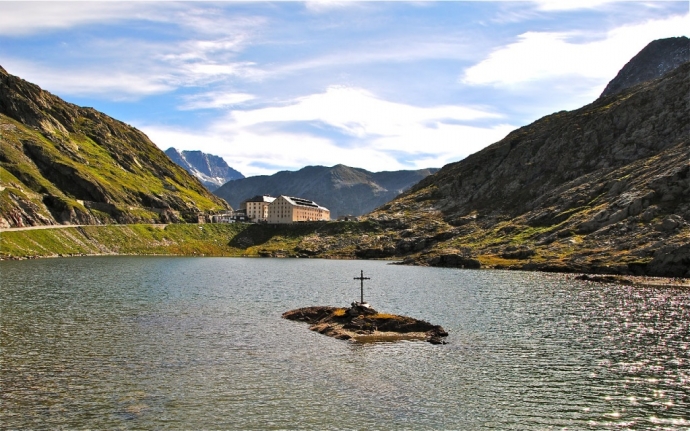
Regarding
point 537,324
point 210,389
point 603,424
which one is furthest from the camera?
point 537,324

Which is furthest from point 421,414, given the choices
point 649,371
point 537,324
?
point 537,324

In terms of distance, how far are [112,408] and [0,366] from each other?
16.8 metres

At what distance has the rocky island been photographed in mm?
68162

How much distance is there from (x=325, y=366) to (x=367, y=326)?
63.9 ft

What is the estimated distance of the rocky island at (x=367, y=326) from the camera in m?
68.2

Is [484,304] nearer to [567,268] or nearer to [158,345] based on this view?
[158,345]

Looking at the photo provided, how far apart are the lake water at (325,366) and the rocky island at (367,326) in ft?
7.77

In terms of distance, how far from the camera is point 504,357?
58.2 m

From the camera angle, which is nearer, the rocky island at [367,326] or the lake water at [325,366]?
the lake water at [325,366]

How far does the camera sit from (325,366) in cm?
5350

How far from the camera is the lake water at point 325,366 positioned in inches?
1549

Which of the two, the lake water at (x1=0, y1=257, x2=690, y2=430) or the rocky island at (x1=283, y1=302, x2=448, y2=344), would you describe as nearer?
the lake water at (x1=0, y1=257, x2=690, y2=430)

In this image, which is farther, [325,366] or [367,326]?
[367,326]

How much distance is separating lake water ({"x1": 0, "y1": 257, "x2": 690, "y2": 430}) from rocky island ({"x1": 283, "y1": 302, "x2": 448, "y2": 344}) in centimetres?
237
